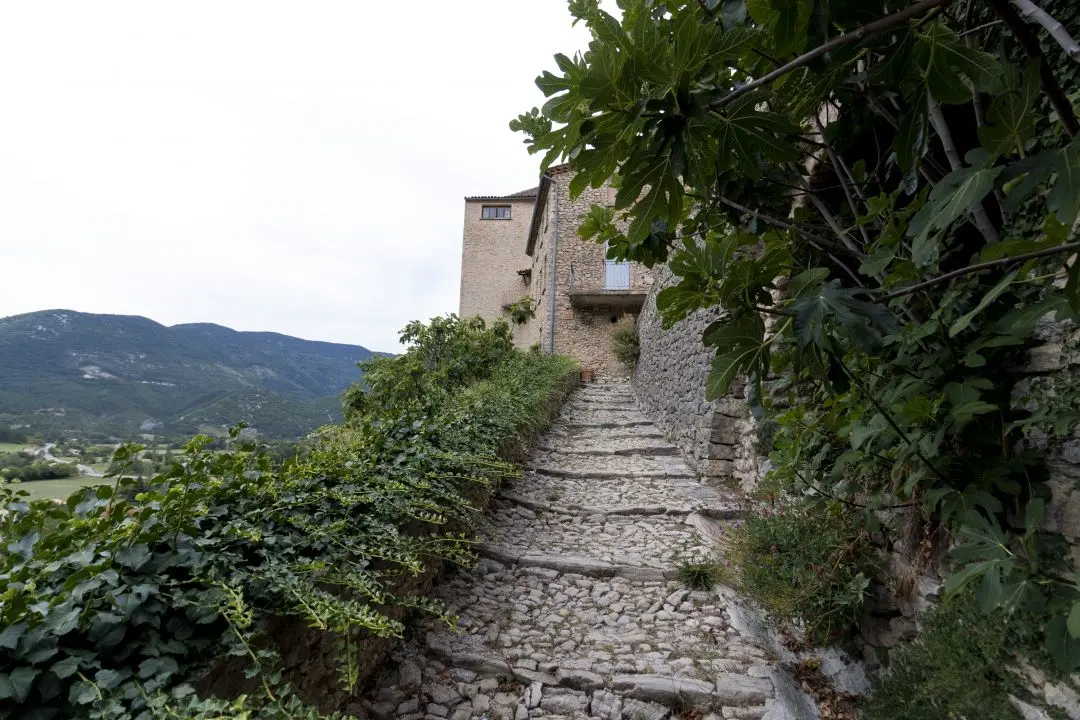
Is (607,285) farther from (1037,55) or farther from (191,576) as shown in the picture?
(191,576)

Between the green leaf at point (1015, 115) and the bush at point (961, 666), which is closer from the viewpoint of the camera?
the green leaf at point (1015, 115)

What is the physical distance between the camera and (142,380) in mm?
11055

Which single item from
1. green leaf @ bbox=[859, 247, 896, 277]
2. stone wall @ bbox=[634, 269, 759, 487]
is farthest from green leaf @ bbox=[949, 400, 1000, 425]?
stone wall @ bbox=[634, 269, 759, 487]

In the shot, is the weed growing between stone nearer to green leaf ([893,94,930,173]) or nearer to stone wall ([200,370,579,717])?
stone wall ([200,370,579,717])

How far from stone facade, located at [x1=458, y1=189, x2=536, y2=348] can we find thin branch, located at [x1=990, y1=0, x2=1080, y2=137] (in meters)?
23.0

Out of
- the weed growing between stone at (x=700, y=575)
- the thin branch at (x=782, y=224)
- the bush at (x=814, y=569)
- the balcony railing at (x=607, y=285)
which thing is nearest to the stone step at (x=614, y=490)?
the weed growing between stone at (x=700, y=575)

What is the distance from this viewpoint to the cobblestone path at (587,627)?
211 cm

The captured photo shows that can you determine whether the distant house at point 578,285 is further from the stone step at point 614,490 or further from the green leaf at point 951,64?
the green leaf at point 951,64

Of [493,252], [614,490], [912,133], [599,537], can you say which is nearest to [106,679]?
[912,133]

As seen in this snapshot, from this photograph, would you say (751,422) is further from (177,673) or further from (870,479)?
(177,673)

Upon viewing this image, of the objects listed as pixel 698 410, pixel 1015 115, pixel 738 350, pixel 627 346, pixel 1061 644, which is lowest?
pixel 1061 644

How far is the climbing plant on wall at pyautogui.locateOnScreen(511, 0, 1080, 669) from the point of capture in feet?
3.28

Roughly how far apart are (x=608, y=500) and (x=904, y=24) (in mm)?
4100

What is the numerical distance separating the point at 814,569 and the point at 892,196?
1.71m
